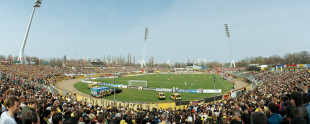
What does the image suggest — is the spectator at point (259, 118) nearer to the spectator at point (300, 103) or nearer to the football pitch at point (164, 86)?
the spectator at point (300, 103)

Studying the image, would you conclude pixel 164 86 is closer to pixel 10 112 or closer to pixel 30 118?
pixel 10 112

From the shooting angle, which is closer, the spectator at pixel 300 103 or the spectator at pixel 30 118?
the spectator at pixel 30 118

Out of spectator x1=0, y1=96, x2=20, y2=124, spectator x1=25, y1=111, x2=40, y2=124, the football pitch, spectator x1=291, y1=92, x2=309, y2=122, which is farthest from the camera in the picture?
the football pitch

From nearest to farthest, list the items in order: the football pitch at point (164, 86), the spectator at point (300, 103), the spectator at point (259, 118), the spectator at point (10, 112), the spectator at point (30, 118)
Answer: the spectator at point (259, 118), the spectator at point (30, 118), the spectator at point (10, 112), the spectator at point (300, 103), the football pitch at point (164, 86)

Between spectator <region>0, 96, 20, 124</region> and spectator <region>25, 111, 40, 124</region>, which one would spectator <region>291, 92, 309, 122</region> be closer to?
spectator <region>25, 111, 40, 124</region>

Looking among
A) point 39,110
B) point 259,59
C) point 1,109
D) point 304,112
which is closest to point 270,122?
point 304,112

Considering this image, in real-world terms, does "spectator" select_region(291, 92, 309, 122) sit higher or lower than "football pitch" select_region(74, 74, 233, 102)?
higher

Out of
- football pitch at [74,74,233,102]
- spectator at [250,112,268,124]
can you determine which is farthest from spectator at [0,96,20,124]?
football pitch at [74,74,233,102]

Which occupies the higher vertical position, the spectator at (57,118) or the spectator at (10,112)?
the spectator at (10,112)

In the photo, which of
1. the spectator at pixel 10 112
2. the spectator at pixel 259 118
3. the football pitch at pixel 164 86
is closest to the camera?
the spectator at pixel 259 118

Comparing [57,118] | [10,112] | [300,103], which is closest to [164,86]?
[300,103]

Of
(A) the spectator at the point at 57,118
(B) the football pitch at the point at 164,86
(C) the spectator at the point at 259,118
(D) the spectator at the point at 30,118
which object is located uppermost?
(C) the spectator at the point at 259,118

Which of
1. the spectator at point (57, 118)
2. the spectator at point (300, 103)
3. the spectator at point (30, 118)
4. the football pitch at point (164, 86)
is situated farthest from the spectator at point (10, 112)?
the football pitch at point (164, 86)

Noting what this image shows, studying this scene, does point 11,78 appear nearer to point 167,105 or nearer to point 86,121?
point 167,105
